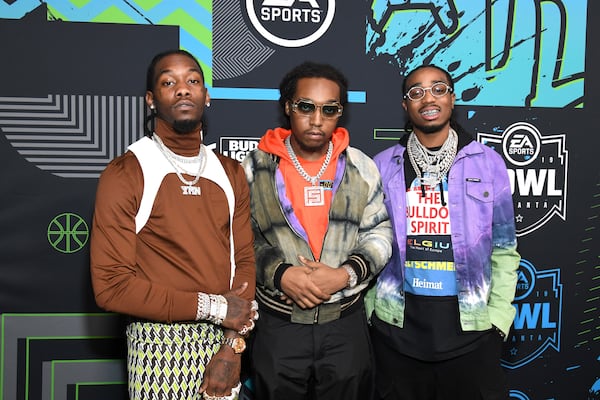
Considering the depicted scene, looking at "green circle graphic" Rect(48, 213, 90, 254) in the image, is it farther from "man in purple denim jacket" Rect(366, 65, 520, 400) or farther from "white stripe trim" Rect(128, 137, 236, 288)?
"man in purple denim jacket" Rect(366, 65, 520, 400)

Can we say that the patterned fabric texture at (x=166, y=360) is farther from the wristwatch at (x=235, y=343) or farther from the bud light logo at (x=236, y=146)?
the bud light logo at (x=236, y=146)

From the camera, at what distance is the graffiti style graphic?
281cm

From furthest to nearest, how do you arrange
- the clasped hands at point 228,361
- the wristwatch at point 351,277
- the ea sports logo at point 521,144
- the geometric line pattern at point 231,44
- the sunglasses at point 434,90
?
1. the ea sports logo at point 521,144
2. the geometric line pattern at point 231,44
3. the sunglasses at point 434,90
4. the wristwatch at point 351,277
5. the clasped hands at point 228,361

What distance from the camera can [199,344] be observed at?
1.78m

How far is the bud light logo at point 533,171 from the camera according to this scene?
2926 mm

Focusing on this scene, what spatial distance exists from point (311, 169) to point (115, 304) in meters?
0.91

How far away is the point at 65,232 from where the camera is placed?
105 inches

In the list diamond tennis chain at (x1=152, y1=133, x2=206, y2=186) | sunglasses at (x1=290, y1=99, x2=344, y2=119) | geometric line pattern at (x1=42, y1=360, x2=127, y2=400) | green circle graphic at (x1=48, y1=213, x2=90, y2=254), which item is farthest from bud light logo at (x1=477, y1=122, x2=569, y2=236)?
geometric line pattern at (x1=42, y1=360, x2=127, y2=400)

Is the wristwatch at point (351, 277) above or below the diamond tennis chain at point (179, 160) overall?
below

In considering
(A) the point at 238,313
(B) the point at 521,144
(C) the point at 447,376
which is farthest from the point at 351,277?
(B) the point at 521,144

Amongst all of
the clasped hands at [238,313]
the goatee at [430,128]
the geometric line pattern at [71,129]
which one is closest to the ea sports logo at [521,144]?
the goatee at [430,128]

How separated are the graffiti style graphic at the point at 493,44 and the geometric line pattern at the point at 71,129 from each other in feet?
4.27

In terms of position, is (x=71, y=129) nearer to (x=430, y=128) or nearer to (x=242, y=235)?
(x=242, y=235)

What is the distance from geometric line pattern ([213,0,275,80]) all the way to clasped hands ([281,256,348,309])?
3.90 feet
